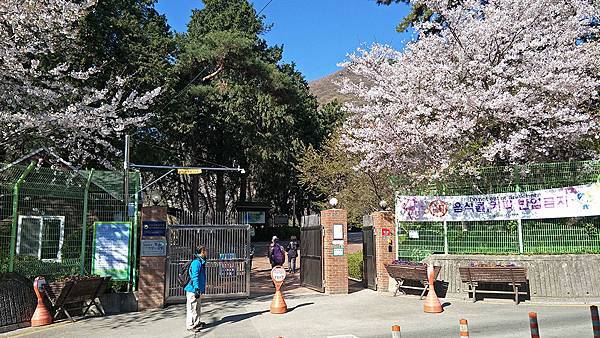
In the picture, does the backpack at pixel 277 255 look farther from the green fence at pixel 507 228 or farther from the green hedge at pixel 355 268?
the green fence at pixel 507 228

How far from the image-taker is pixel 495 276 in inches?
495

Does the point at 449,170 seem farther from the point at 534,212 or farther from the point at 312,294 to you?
the point at 312,294

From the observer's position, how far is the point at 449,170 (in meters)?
14.2

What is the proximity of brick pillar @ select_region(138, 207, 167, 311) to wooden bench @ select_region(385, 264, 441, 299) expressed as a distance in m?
6.42

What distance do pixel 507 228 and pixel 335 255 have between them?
499 cm

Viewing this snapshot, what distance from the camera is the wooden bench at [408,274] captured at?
13.4 meters

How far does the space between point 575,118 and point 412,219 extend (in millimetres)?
5211

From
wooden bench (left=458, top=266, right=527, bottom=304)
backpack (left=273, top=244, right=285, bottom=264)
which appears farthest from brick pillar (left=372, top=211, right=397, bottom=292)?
backpack (left=273, top=244, right=285, bottom=264)

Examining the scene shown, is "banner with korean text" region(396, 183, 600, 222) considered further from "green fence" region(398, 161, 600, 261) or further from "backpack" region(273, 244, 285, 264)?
"backpack" region(273, 244, 285, 264)

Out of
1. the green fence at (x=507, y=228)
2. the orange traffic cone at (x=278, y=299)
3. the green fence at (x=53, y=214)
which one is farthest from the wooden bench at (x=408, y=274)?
the green fence at (x=53, y=214)

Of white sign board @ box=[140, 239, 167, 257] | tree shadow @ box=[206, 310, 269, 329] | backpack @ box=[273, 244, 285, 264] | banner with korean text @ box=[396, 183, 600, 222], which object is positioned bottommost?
tree shadow @ box=[206, 310, 269, 329]

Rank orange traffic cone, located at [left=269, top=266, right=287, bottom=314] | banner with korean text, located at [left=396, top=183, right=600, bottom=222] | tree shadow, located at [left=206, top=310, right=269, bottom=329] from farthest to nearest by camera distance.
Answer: banner with korean text, located at [left=396, top=183, right=600, bottom=222] → orange traffic cone, located at [left=269, top=266, right=287, bottom=314] → tree shadow, located at [left=206, top=310, right=269, bottom=329]

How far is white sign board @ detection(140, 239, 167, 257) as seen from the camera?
12820mm

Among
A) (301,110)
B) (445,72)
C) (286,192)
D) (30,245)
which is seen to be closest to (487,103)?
(445,72)
